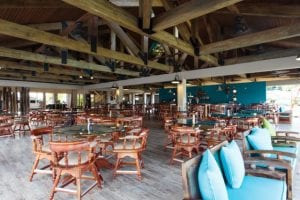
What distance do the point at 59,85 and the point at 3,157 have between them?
1172 centimetres

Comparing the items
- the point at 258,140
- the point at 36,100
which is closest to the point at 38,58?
the point at 258,140

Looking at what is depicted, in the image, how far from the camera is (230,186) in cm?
212

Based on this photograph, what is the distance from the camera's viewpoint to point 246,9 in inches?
189

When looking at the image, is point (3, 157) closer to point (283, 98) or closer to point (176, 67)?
point (176, 67)

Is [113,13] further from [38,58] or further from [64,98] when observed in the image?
[64,98]

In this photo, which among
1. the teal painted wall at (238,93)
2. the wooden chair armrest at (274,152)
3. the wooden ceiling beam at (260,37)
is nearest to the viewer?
the wooden chair armrest at (274,152)

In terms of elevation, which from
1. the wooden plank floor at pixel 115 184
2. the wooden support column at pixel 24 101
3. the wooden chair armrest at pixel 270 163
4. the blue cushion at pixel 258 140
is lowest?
the wooden plank floor at pixel 115 184

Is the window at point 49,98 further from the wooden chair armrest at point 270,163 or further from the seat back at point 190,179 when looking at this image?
the seat back at point 190,179

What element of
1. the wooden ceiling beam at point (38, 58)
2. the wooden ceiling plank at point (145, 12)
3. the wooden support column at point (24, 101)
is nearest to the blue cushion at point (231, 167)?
the wooden ceiling plank at point (145, 12)

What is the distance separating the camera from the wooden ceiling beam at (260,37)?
4512mm

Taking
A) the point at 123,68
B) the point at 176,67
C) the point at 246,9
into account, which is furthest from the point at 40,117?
the point at 246,9

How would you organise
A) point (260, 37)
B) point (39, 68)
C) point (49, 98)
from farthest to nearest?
point (49, 98), point (39, 68), point (260, 37)

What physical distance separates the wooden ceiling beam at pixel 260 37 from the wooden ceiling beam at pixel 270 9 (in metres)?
0.35

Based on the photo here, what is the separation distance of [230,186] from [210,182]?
680mm
